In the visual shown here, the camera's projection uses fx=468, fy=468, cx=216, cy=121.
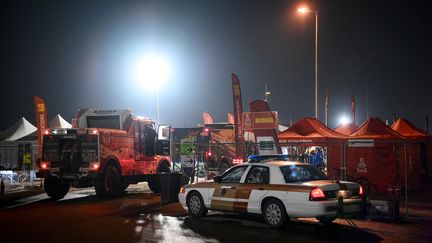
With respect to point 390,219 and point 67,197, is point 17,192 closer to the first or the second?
point 67,197

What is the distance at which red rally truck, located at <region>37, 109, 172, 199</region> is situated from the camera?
16.2 metres

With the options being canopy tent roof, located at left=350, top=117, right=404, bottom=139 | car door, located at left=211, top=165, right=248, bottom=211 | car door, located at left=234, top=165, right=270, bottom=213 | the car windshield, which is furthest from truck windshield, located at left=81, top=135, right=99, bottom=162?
canopy tent roof, located at left=350, top=117, right=404, bottom=139

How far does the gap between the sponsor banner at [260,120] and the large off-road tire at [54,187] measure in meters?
7.16

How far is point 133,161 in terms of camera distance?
59.5ft

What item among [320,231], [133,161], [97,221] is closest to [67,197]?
[133,161]

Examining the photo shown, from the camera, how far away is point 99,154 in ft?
53.3

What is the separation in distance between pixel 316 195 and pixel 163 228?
3.57 meters

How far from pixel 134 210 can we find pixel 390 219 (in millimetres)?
7173

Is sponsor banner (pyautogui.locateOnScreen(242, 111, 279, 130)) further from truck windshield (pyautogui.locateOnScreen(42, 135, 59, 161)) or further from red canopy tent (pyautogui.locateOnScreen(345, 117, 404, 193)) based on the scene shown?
truck windshield (pyautogui.locateOnScreen(42, 135, 59, 161))

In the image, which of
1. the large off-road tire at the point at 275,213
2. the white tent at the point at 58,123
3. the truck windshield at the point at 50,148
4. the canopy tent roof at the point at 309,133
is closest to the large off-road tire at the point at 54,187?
the truck windshield at the point at 50,148

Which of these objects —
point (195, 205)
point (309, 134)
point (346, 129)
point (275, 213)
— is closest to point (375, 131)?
point (309, 134)

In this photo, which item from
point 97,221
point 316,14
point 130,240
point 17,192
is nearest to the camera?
point 130,240

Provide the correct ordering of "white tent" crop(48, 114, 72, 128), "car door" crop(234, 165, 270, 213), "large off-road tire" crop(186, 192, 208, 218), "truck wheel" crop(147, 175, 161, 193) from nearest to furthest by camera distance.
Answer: "car door" crop(234, 165, 270, 213) → "large off-road tire" crop(186, 192, 208, 218) → "truck wheel" crop(147, 175, 161, 193) → "white tent" crop(48, 114, 72, 128)

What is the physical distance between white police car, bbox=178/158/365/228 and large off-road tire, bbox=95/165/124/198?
524 cm
